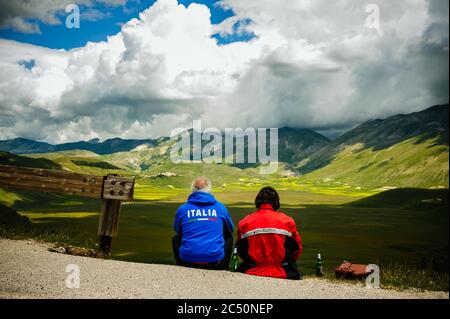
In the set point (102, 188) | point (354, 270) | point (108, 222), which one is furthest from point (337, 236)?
point (102, 188)

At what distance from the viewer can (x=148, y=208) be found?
132m

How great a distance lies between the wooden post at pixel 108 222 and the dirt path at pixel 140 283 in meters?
0.96

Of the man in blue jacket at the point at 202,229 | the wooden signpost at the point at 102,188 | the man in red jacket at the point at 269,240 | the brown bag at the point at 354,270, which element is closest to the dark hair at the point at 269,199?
→ the man in red jacket at the point at 269,240

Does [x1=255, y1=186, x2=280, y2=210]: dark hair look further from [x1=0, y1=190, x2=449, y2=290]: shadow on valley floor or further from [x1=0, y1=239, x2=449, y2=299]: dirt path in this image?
[x1=0, y1=190, x2=449, y2=290]: shadow on valley floor

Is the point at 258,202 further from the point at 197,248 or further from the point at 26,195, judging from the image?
the point at 26,195

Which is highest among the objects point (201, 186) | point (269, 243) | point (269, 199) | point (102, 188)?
point (201, 186)

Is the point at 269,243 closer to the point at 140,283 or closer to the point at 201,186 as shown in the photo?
the point at 201,186

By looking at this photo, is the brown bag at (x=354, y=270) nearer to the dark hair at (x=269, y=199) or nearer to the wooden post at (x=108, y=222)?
the dark hair at (x=269, y=199)

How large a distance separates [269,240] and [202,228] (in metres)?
1.67

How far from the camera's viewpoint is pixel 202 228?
32.9 feet

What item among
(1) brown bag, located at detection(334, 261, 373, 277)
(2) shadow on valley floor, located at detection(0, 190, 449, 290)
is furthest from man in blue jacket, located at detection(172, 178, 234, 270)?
(2) shadow on valley floor, located at detection(0, 190, 449, 290)

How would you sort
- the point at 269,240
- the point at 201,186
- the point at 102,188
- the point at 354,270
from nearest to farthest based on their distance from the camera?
1. the point at 269,240
2. the point at 201,186
3. the point at 354,270
4. the point at 102,188

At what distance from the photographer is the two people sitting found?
9805 mm
